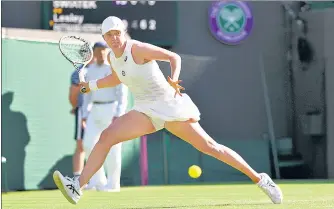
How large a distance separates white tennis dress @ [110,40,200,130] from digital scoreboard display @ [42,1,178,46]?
635 cm

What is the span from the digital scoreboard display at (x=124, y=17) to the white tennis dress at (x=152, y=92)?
20.8ft

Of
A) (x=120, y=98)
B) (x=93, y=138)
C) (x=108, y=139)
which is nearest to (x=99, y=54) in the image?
(x=120, y=98)

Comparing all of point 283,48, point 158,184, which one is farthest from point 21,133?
point 283,48

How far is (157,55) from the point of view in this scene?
6.96m

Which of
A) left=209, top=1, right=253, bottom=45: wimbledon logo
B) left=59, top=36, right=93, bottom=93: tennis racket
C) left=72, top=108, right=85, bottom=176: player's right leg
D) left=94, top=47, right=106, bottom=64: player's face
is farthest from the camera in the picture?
left=209, top=1, right=253, bottom=45: wimbledon logo

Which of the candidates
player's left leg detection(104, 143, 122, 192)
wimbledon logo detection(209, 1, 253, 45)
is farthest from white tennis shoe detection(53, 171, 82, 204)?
wimbledon logo detection(209, 1, 253, 45)

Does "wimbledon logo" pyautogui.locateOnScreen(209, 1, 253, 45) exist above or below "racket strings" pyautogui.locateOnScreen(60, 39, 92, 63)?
below

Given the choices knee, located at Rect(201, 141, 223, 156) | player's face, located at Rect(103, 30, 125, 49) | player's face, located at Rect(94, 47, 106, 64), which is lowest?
knee, located at Rect(201, 141, 223, 156)

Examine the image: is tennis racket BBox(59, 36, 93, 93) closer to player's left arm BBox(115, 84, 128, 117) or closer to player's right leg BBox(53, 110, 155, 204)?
player's right leg BBox(53, 110, 155, 204)

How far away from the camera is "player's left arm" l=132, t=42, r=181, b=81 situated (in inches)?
270

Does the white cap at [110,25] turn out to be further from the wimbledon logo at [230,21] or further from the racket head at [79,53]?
the wimbledon logo at [230,21]

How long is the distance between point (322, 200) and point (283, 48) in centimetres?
777

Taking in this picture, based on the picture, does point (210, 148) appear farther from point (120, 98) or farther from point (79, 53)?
point (120, 98)

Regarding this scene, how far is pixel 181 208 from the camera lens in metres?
7.34
